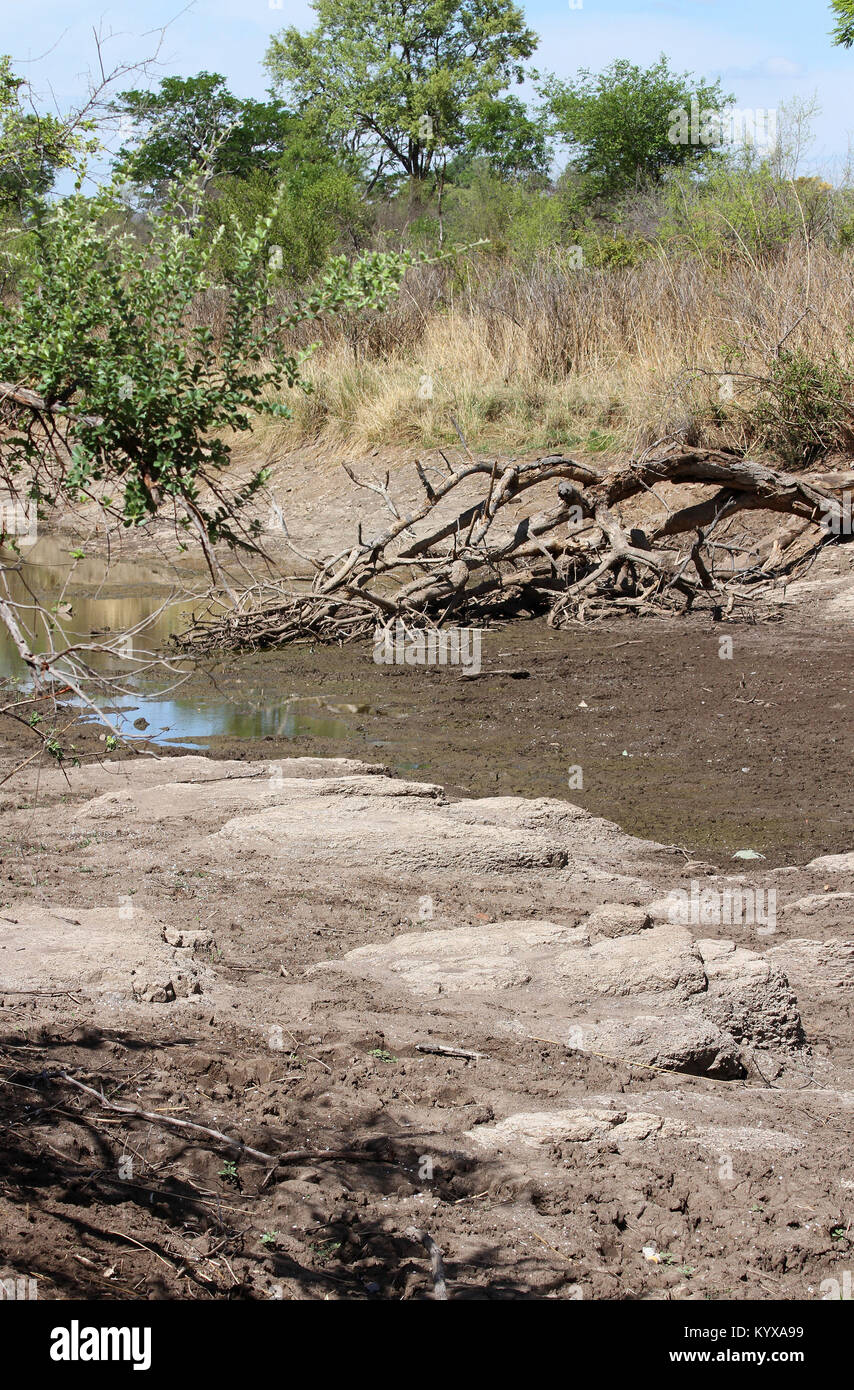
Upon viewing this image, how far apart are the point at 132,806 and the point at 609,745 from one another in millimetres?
3064

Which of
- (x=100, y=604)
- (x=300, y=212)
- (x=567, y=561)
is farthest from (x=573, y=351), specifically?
(x=300, y=212)

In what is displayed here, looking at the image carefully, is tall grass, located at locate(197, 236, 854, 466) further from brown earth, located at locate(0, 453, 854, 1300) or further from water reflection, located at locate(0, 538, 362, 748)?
brown earth, located at locate(0, 453, 854, 1300)

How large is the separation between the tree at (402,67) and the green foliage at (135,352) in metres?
36.0

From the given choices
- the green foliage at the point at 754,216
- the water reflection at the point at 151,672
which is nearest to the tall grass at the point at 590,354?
the green foliage at the point at 754,216

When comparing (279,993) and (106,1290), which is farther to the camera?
(279,993)

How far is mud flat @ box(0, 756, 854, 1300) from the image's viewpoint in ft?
8.63

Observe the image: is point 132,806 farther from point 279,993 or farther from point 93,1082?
point 93,1082

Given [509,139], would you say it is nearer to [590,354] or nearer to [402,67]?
[402,67]

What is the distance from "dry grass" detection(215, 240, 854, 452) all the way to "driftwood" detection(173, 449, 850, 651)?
68.2 inches

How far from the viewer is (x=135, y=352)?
3.16m

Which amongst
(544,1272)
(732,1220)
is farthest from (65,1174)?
(732,1220)

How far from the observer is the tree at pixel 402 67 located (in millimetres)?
36844

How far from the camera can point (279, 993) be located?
3932mm
